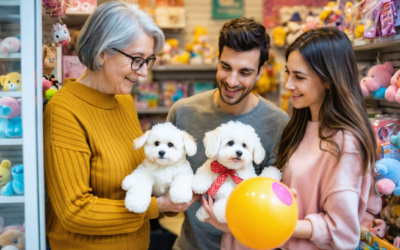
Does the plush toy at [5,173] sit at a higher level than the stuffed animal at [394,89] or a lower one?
lower

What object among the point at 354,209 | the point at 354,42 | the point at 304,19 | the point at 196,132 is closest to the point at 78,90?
the point at 196,132

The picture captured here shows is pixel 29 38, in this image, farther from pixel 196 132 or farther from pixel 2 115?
pixel 196 132

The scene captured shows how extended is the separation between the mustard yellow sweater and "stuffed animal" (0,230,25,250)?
0.14 meters

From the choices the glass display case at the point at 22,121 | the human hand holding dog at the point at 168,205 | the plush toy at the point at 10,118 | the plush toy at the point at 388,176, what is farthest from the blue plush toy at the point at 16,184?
the plush toy at the point at 388,176

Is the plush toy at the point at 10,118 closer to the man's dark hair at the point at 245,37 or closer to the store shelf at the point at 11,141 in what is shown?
the store shelf at the point at 11,141

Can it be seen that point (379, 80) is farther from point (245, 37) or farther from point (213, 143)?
point (213, 143)

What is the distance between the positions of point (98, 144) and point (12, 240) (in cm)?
51

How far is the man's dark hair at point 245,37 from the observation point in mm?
1746

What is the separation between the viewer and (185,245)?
2.01 metres

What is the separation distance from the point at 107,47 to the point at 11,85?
41 cm

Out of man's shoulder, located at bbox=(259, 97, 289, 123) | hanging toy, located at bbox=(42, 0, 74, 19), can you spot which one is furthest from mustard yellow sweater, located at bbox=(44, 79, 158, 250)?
man's shoulder, located at bbox=(259, 97, 289, 123)

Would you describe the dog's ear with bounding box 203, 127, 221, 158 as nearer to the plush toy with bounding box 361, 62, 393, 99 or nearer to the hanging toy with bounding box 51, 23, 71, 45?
the hanging toy with bounding box 51, 23, 71, 45

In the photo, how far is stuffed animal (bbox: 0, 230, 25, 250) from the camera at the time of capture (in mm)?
1289

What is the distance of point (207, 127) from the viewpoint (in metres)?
1.95
